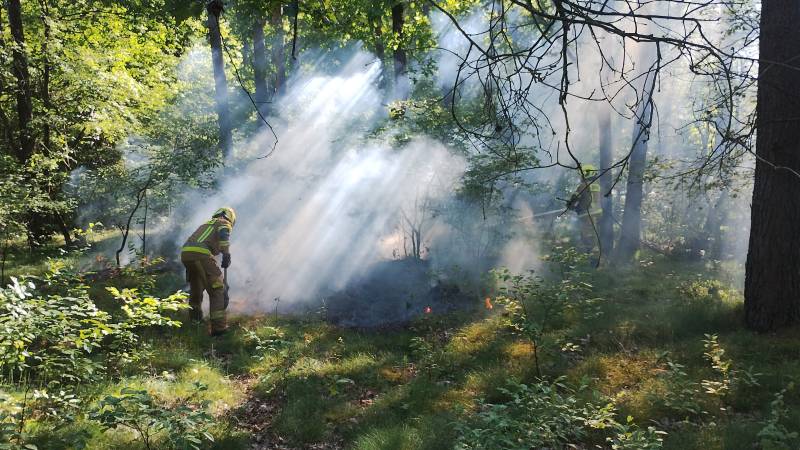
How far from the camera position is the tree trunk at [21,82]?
9117mm

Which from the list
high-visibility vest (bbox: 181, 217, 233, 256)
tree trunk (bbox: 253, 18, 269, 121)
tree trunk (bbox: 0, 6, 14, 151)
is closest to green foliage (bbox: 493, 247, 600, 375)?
high-visibility vest (bbox: 181, 217, 233, 256)

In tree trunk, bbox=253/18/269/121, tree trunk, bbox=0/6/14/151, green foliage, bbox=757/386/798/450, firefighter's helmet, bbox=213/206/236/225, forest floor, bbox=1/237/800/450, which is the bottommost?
forest floor, bbox=1/237/800/450

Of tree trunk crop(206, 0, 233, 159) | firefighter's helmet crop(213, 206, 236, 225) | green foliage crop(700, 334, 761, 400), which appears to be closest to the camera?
green foliage crop(700, 334, 761, 400)

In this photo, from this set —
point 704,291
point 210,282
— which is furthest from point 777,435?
point 210,282

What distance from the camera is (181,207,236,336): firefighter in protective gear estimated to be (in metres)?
7.84

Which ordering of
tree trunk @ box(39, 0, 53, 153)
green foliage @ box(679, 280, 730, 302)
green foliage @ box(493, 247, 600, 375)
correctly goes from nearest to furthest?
1. green foliage @ box(493, 247, 600, 375)
2. green foliage @ box(679, 280, 730, 302)
3. tree trunk @ box(39, 0, 53, 153)

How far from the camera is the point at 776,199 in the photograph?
6043 mm

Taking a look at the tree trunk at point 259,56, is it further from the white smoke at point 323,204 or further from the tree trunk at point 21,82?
the tree trunk at point 21,82

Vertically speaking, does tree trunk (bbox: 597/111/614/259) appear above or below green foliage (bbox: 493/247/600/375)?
above

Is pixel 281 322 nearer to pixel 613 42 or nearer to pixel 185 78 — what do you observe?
pixel 613 42

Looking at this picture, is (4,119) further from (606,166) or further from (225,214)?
(606,166)

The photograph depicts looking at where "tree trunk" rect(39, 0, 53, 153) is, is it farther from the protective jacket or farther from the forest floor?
the forest floor

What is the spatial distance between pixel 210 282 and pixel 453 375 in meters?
4.28

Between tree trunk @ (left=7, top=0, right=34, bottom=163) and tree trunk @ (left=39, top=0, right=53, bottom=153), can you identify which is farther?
tree trunk @ (left=39, top=0, right=53, bottom=153)
